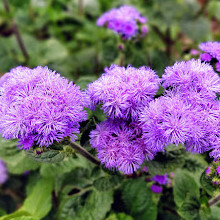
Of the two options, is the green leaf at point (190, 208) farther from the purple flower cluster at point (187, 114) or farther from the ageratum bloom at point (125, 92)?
the ageratum bloom at point (125, 92)

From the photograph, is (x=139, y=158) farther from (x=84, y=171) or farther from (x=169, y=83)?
(x=84, y=171)

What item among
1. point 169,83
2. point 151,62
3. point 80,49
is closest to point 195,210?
point 169,83

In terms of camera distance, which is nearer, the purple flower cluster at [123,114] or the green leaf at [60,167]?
the purple flower cluster at [123,114]

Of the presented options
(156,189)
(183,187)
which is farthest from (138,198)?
(183,187)

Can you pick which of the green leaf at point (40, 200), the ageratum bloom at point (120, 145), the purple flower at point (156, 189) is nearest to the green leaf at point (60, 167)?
the green leaf at point (40, 200)

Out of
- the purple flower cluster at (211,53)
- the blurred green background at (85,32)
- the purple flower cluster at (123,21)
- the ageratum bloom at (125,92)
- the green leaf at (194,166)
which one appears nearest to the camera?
the ageratum bloom at (125,92)

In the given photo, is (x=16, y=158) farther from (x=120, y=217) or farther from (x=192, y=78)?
(x=192, y=78)

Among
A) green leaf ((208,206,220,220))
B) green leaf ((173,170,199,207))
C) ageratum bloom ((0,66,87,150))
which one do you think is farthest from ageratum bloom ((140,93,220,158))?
green leaf ((208,206,220,220))
